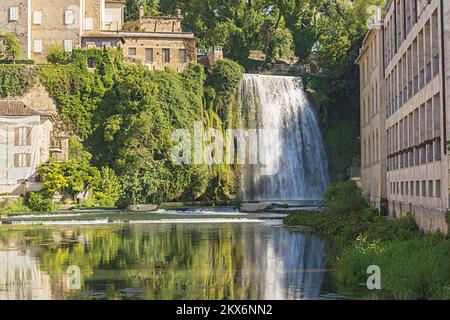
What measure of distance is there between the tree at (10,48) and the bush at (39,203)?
616 inches

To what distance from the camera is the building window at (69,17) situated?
76.1m

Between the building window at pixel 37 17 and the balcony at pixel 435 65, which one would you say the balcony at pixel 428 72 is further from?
the building window at pixel 37 17

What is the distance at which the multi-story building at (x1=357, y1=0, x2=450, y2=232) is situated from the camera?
82.7 feet

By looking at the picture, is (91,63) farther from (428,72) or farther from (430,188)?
(430,188)

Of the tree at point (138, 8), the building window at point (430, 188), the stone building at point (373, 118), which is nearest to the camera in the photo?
the building window at point (430, 188)

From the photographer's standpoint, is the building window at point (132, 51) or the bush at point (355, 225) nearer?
the bush at point (355, 225)

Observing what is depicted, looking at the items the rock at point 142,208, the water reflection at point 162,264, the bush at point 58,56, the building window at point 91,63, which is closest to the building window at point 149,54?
the building window at point 91,63

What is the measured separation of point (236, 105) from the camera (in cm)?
7588

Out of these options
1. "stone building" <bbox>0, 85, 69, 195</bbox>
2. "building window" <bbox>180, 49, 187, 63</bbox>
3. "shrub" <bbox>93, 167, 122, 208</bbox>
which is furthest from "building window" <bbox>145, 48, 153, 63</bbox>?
"shrub" <bbox>93, 167, 122, 208</bbox>

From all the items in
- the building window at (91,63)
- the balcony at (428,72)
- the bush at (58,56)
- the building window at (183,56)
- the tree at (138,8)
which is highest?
the tree at (138,8)

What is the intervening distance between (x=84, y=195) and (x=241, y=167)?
576 inches

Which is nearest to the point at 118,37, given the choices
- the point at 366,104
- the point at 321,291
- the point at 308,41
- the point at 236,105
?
the point at 236,105

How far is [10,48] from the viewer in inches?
2874

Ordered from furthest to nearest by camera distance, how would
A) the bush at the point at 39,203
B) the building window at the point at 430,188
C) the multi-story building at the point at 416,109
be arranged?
the bush at the point at 39,203
the building window at the point at 430,188
the multi-story building at the point at 416,109
